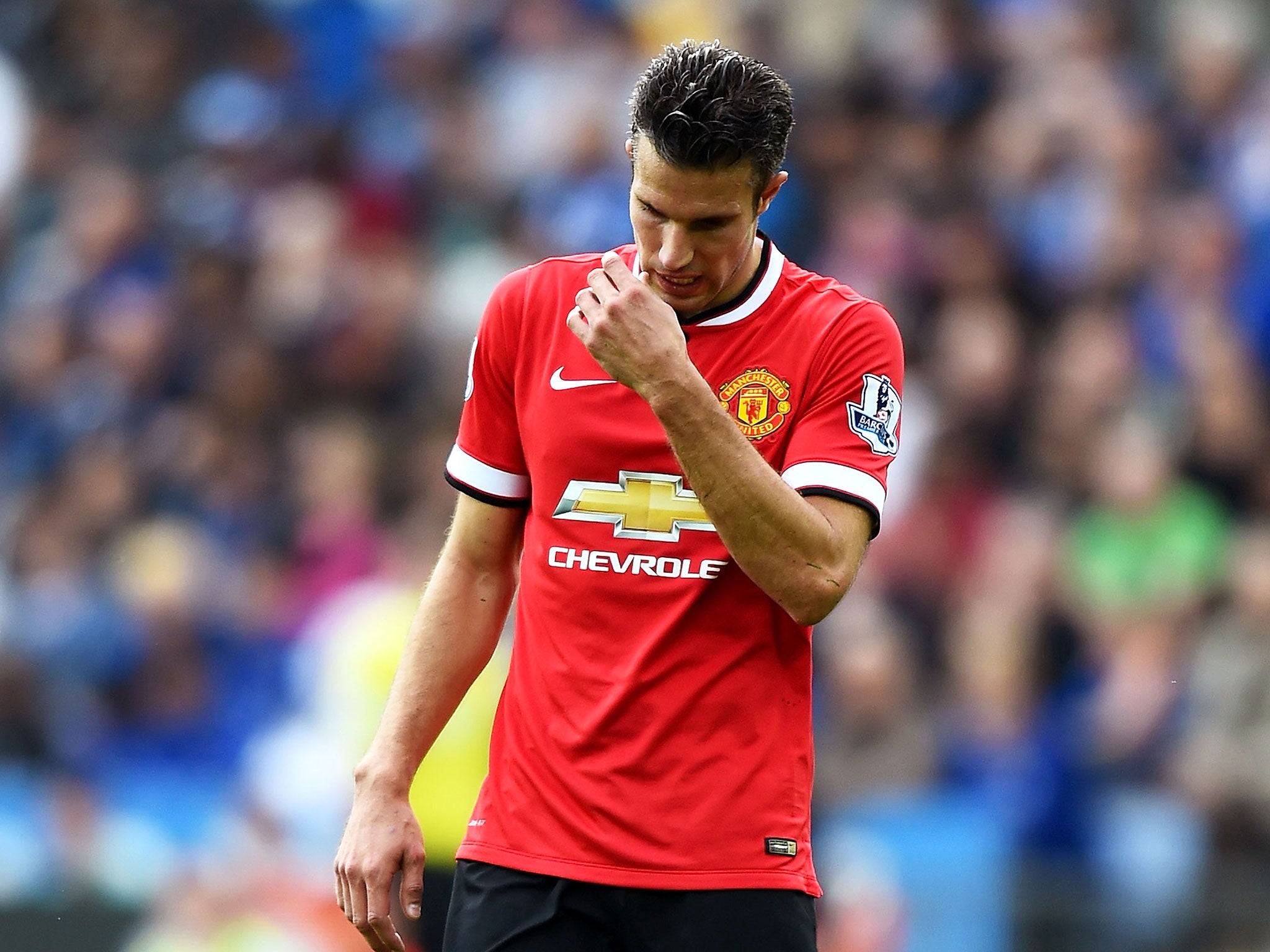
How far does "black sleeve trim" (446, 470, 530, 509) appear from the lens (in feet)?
11.8

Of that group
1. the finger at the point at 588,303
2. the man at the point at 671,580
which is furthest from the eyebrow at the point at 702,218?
the finger at the point at 588,303

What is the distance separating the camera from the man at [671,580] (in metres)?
3.25

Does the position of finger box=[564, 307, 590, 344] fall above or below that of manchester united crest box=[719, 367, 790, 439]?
above

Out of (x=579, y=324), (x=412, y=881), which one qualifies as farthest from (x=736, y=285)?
(x=412, y=881)

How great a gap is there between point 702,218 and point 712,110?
0.62ft

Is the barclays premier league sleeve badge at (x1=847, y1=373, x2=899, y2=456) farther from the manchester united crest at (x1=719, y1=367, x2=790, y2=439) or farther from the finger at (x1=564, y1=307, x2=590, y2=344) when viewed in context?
the finger at (x1=564, y1=307, x2=590, y2=344)

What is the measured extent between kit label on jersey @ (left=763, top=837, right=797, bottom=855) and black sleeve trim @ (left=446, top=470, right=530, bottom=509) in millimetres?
796

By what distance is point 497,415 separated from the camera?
3.60 meters

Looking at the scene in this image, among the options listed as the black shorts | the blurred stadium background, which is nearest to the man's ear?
the black shorts

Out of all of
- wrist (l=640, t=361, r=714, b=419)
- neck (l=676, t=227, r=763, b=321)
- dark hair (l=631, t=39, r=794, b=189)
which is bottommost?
wrist (l=640, t=361, r=714, b=419)

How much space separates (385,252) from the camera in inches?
422

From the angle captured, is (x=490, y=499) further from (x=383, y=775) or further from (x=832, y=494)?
(x=832, y=494)

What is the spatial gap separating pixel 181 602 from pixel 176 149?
12.3ft

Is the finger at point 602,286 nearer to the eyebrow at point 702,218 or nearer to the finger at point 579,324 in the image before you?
the finger at point 579,324
